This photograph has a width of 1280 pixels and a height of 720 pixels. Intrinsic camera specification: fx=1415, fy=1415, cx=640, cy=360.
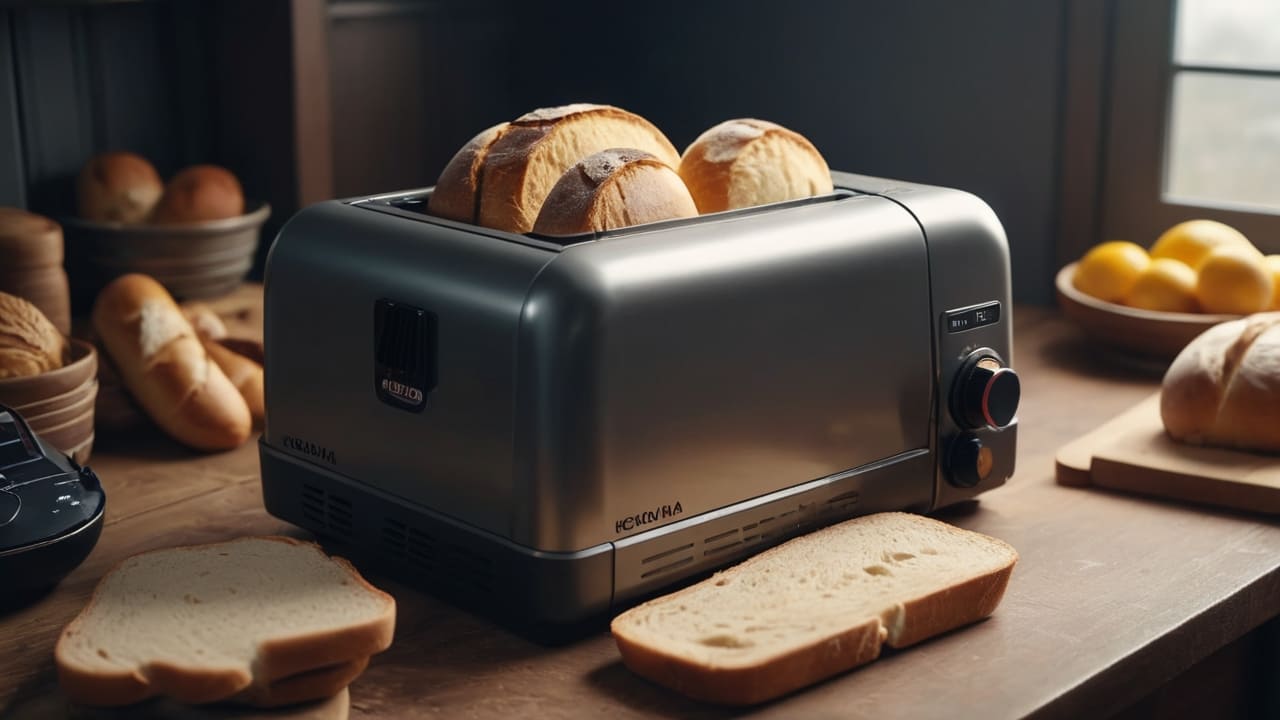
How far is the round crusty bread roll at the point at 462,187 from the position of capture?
106 centimetres

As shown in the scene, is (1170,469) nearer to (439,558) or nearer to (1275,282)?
(1275,282)

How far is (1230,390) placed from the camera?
4.24 ft

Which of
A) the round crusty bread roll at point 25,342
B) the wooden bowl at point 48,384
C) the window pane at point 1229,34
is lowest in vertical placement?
the wooden bowl at point 48,384

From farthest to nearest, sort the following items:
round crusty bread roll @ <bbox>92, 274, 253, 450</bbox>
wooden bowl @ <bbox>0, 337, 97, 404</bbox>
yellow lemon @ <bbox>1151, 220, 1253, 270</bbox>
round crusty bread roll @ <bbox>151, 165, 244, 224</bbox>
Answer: round crusty bread roll @ <bbox>151, 165, 244, 224</bbox> < yellow lemon @ <bbox>1151, 220, 1253, 270</bbox> < round crusty bread roll @ <bbox>92, 274, 253, 450</bbox> < wooden bowl @ <bbox>0, 337, 97, 404</bbox>

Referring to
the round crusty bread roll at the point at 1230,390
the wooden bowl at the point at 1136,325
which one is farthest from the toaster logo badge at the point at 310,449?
the wooden bowl at the point at 1136,325

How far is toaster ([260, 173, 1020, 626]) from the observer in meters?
0.92

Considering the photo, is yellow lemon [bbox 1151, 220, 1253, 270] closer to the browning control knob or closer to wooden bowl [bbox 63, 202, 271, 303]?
the browning control knob

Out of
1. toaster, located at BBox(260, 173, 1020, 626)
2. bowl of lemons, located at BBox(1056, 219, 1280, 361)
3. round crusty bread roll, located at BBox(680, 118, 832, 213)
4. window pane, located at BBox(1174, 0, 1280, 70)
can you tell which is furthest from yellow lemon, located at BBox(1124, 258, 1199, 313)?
round crusty bread roll, located at BBox(680, 118, 832, 213)

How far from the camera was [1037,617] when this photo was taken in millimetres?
1007

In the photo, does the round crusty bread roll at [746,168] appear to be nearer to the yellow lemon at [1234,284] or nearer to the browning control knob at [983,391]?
the browning control knob at [983,391]

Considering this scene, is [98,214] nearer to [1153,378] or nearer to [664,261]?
[664,261]

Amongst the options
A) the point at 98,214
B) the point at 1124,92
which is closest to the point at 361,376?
the point at 98,214

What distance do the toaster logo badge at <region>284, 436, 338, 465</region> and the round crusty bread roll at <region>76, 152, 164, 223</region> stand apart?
852 mm

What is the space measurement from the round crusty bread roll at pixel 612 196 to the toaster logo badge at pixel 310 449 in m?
0.24
